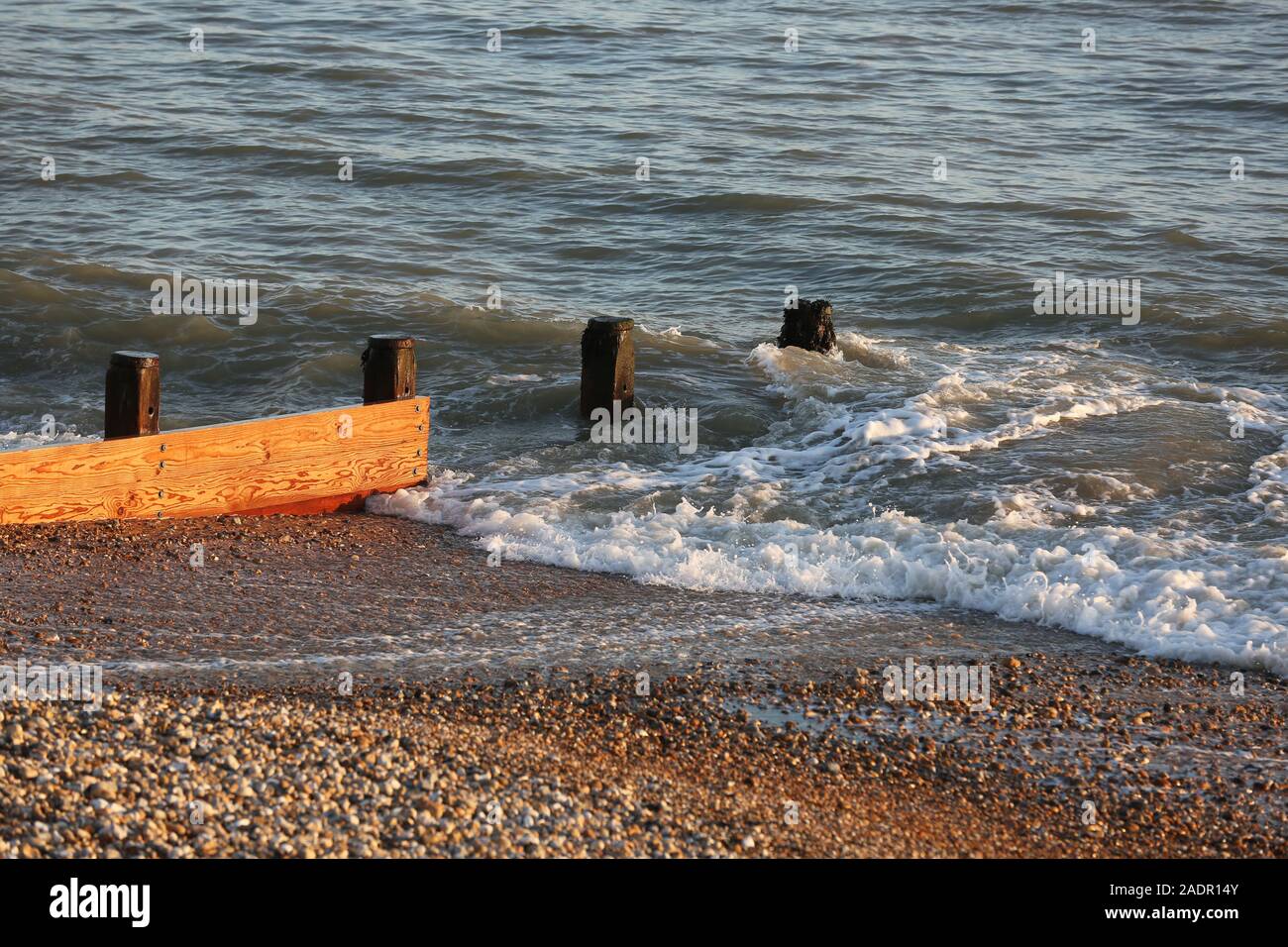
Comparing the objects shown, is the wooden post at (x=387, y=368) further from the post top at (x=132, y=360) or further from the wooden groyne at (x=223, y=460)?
the post top at (x=132, y=360)

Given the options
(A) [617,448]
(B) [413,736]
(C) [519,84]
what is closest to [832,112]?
(C) [519,84]

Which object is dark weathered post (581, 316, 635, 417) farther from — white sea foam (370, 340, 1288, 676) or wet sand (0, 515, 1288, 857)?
wet sand (0, 515, 1288, 857)

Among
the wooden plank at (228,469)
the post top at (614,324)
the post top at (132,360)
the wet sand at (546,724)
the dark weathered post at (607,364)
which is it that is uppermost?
the post top at (614,324)

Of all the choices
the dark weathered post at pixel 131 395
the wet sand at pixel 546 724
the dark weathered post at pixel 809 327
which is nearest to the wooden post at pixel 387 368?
the wet sand at pixel 546 724

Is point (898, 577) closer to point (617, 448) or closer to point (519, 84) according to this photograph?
point (617, 448)

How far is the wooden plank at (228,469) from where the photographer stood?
336 inches

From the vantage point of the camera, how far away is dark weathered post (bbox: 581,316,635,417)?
11234 mm

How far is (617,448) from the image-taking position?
11312mm

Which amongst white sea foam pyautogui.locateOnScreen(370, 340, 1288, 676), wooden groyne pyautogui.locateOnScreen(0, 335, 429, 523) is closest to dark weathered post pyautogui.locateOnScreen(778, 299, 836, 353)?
white sea foam pyautogui.locateOnScreen(370, 340, 1288, 676)

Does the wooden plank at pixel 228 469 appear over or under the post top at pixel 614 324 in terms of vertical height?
under

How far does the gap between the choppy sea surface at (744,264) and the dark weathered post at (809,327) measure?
153mm

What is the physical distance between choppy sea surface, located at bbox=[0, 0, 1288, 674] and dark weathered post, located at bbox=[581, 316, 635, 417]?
0.43m

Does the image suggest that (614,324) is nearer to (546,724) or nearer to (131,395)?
(131,395)
